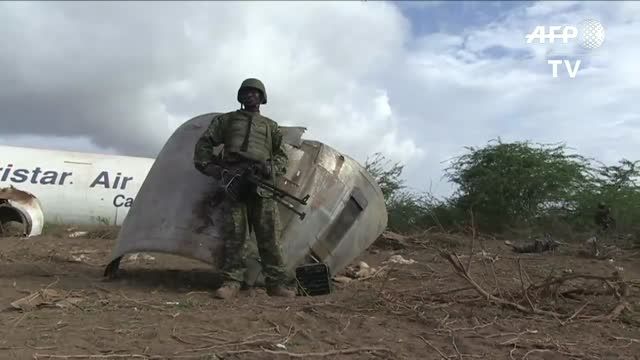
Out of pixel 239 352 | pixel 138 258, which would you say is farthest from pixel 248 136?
pixel 138 258

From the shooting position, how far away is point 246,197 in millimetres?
5668

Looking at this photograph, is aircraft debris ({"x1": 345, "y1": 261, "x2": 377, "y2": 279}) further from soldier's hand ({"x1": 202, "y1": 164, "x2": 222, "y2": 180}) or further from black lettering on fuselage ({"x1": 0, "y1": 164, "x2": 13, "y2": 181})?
black lettering on fuselage ({"x1": 0, "y1": 164, "x2": 13, "y2": 181})

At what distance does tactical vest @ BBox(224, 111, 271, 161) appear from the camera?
5598 millimetres

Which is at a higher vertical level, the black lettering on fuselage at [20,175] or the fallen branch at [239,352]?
the black lettering on fuselage at [20,175]

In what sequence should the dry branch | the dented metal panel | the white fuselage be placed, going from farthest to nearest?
1. the white fuselage
2. the dented metal panel
3. the dry branch

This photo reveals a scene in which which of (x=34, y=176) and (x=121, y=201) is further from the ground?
(x=34, y=176)

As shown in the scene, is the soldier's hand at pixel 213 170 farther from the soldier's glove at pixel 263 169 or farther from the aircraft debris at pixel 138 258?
the aircraft debris at pixel 138 258

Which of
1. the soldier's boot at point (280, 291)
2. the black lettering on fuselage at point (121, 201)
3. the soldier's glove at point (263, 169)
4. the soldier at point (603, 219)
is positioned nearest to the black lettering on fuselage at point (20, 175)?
the black lettering on fuselage at point (121, 201)

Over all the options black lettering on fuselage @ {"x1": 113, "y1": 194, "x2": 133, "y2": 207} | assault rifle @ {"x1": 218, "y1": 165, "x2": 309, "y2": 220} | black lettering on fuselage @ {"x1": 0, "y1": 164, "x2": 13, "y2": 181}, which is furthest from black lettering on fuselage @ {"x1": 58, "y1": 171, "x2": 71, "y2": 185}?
assault rifle @ {"x1": 218, "y1": 165, "x2": 309, "y2": 220}

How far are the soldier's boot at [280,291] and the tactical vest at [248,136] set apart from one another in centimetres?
114

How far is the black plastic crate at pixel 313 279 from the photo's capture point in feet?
18.7

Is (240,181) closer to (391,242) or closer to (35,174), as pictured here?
(391,242)

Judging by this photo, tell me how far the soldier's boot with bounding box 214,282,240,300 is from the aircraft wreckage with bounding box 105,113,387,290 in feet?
0.99

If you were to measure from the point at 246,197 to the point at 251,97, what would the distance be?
92 centimetres
